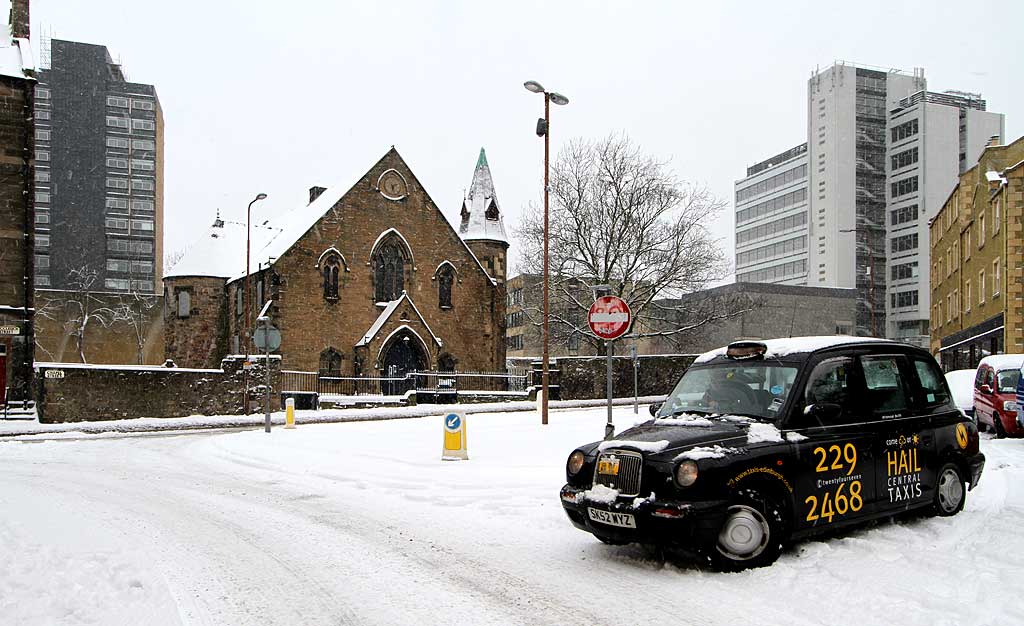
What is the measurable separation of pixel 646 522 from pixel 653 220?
38.0 m

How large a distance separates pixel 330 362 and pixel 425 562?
36619mm

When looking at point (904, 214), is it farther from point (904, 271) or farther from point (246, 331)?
point (246, 331)

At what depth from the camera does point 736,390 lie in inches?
301

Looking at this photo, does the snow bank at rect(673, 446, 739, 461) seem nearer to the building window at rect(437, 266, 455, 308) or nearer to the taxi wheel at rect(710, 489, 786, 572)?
the taxi wheel at rect(710, 489, 786, 572)

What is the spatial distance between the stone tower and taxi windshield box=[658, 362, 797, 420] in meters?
41.7

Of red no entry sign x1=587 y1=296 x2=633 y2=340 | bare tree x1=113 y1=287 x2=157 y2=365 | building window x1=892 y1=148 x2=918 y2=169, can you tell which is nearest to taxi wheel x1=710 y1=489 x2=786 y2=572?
red no entry sign x1=587 y1=296 x2=633 y2=340

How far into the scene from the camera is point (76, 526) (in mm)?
8844

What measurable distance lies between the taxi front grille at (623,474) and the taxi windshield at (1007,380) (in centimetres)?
1445

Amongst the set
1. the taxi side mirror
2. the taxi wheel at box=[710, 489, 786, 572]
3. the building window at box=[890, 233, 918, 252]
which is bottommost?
the taxi wheel at box=[710, 489, 786, 572]

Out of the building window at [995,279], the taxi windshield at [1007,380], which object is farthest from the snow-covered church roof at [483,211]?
the taxi windshield at [1007,380]

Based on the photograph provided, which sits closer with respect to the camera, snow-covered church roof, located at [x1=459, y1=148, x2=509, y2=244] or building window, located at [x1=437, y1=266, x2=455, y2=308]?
building window, located at [x1=437, y1=266, x2=455, y2=308]

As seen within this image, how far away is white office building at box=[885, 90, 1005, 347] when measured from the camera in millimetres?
87000

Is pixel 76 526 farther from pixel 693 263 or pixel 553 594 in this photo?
pixel 693 263

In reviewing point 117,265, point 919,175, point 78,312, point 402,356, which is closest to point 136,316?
point 78,312
